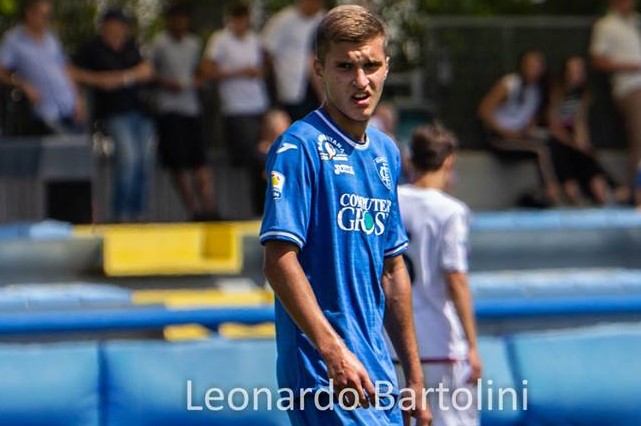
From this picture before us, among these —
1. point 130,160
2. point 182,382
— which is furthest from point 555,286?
point 130,160

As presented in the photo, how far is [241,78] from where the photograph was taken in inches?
538

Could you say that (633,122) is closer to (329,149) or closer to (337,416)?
(329,149)

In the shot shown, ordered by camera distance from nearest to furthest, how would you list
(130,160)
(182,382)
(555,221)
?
(182,382) → (555,221) → (130,160)

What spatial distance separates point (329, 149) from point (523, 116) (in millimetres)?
10710

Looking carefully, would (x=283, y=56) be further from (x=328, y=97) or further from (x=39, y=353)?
(x=328, y=97)

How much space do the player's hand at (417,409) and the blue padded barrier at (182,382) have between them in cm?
213

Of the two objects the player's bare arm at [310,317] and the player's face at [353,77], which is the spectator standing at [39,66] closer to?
the player's face at [353,77]

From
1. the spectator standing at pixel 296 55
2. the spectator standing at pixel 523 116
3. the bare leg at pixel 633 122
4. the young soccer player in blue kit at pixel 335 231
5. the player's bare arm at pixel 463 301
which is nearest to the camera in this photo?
the young soccer player in blue kit at pixel 335 231

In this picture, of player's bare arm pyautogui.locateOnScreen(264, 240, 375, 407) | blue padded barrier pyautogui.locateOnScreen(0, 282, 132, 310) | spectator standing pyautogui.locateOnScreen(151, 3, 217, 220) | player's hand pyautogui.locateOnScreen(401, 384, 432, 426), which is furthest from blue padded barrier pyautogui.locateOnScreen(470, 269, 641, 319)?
spectator standing pyautogui.locateOnScreen(151, 3, 217, 220)

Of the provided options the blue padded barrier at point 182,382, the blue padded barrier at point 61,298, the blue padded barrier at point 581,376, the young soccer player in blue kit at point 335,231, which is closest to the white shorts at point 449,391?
the blue padded barrier at point 581,376

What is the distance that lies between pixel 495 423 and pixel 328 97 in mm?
2949

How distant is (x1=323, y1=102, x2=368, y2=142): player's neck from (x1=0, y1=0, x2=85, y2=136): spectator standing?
8.22 metres

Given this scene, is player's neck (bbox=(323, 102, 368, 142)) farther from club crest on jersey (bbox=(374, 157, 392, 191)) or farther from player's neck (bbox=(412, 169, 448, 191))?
player's neck (bbox=(412, 169, 448, 191))

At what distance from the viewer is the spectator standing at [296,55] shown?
13562 millimetres
